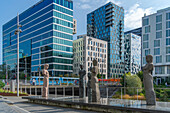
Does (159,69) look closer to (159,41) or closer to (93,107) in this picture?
(159,41)

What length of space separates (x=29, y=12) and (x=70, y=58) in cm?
3577

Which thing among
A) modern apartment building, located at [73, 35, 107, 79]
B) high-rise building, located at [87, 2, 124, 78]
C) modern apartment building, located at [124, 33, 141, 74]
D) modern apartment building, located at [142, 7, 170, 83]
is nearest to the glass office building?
modern apartment building, located at [73, 35, 107, 79]

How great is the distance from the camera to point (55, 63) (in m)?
80.5

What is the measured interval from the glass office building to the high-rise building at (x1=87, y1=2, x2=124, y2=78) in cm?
2122

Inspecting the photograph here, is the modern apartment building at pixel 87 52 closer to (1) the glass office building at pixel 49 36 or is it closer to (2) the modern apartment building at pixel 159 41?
(1) the glass office building at pixel 49 36

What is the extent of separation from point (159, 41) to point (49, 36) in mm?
47074

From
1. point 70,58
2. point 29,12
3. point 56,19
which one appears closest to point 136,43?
point 70,58

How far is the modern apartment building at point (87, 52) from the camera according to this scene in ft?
296

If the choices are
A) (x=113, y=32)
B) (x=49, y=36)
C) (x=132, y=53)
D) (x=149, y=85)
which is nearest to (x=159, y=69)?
(x=113, y=32)

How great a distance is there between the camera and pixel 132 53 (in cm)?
12062

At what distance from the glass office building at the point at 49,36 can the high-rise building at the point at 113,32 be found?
69.6 ft

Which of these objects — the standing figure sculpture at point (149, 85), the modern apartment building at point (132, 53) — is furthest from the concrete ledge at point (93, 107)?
the modern apartment building at point (132, 53)

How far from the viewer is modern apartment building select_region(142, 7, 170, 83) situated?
62125 millimetres

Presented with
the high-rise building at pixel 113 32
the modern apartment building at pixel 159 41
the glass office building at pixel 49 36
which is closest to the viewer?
the modern apartment building at pixel 159 41
